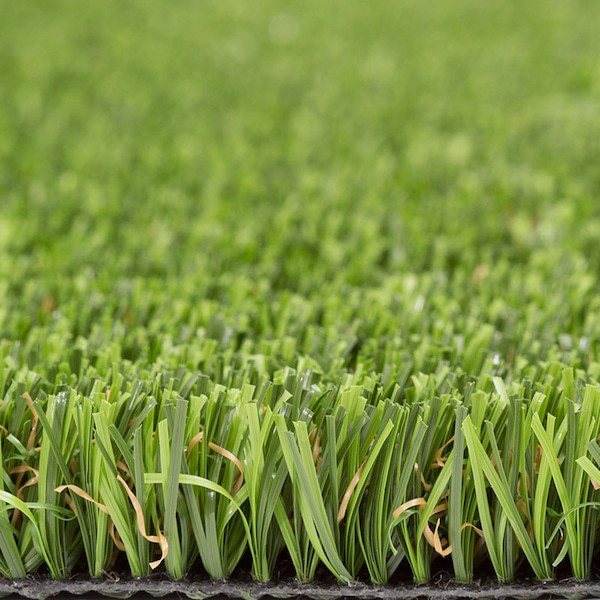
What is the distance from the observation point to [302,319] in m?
1.21

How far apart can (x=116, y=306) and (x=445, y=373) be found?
62cm

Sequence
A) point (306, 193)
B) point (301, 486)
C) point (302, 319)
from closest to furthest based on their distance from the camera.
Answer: point (301, 486)
point (302, 319)
point (306, 193)

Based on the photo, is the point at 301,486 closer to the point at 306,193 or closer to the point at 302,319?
the point at 302,319

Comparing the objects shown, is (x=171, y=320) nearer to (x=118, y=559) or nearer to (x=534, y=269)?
(x=118, y=559)

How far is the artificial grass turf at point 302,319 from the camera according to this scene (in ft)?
2.63

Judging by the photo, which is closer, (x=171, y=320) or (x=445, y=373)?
(x=445, y=373)

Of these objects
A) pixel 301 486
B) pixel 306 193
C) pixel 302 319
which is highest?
pixel 306 193

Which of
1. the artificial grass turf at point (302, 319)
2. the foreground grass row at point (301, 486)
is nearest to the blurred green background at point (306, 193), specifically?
the artificial grass turf at point (302, 319)

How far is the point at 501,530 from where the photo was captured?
79 centimetres

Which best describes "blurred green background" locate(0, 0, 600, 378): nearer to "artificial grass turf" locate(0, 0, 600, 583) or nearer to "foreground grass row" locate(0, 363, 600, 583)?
"artificial grass turf" locate(0, 0, 600, 583)

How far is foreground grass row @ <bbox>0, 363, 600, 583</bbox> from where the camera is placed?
2.57ft

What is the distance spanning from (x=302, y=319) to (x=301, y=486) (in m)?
0.46

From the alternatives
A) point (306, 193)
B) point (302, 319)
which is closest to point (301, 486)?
point (302, 319)

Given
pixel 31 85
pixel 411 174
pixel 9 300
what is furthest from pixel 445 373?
pixel 31 85
